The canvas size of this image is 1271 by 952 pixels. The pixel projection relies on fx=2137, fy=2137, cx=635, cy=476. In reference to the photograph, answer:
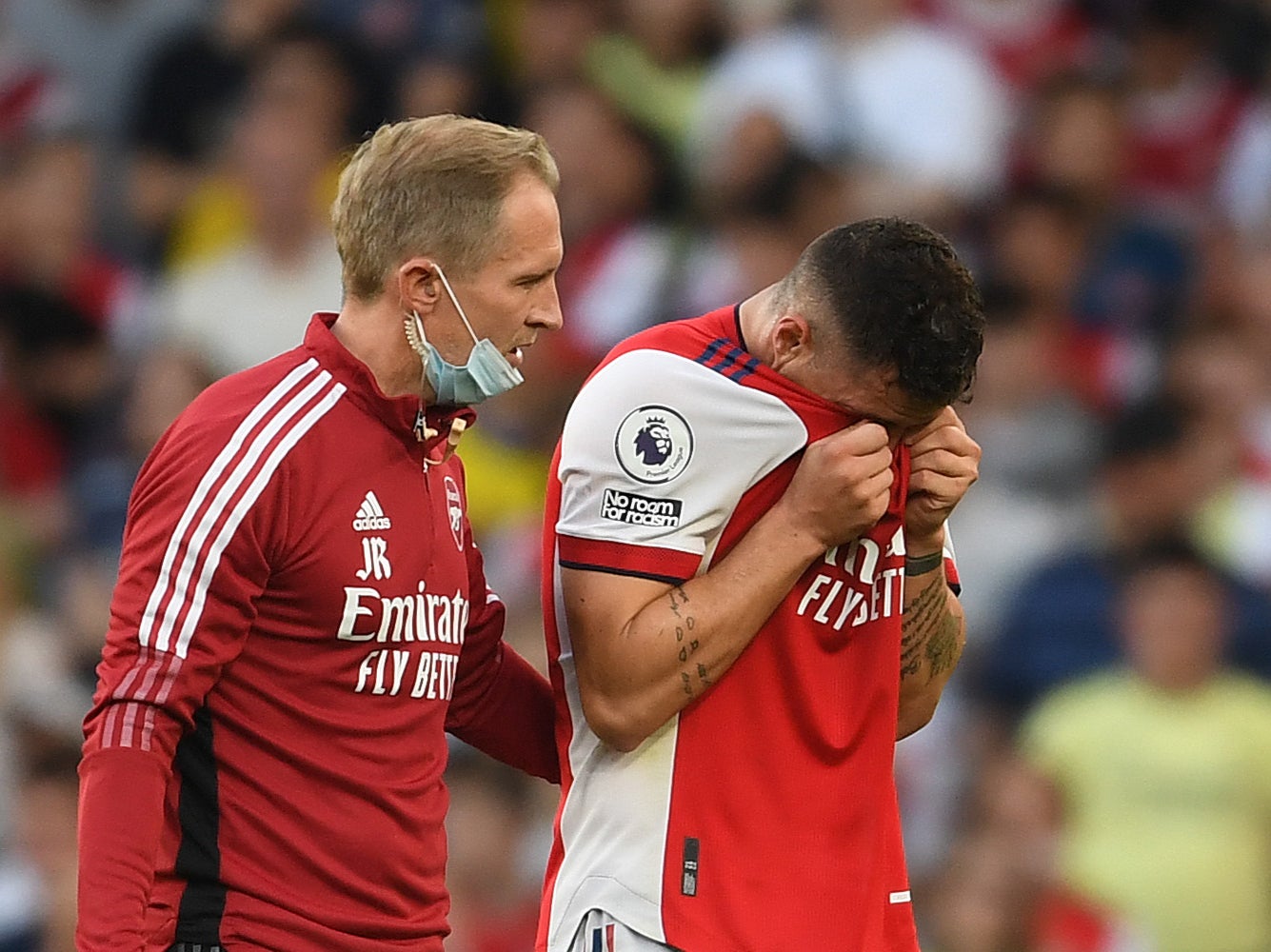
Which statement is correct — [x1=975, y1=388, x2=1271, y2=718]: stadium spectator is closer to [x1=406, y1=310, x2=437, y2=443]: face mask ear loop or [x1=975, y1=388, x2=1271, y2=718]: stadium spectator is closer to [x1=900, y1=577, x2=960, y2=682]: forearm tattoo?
[x1=900, y1=577, x2=960, y2=682]: forearm tattoo

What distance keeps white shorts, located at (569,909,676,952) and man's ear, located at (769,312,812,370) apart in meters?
0.78

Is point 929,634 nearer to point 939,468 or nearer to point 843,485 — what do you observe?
point 939,468

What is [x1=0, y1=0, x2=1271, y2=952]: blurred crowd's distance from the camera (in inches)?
242

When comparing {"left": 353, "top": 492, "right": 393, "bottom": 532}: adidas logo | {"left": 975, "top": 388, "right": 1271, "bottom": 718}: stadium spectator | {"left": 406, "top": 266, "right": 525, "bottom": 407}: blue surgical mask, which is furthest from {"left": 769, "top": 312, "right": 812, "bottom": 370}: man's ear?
{"left": 975, "top": 388, "right": 1271, "bottom": 718}: stadium spectator

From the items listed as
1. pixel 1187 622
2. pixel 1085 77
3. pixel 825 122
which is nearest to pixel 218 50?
pixel 825 122

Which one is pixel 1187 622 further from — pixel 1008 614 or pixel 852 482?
pixel 852 482

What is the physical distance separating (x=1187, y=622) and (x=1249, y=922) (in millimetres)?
872

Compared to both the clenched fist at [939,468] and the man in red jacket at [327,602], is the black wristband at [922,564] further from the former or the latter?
the man in red jacket at [327,602]

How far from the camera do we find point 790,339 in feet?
9.50

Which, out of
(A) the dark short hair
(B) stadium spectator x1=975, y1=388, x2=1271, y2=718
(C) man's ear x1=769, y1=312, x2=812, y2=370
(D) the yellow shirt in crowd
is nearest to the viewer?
(A) the dark short hair

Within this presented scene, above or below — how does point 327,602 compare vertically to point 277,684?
above

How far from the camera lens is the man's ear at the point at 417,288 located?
289 centimetres

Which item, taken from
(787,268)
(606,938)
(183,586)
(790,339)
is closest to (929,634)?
(790,339)

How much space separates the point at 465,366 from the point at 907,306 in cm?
61
